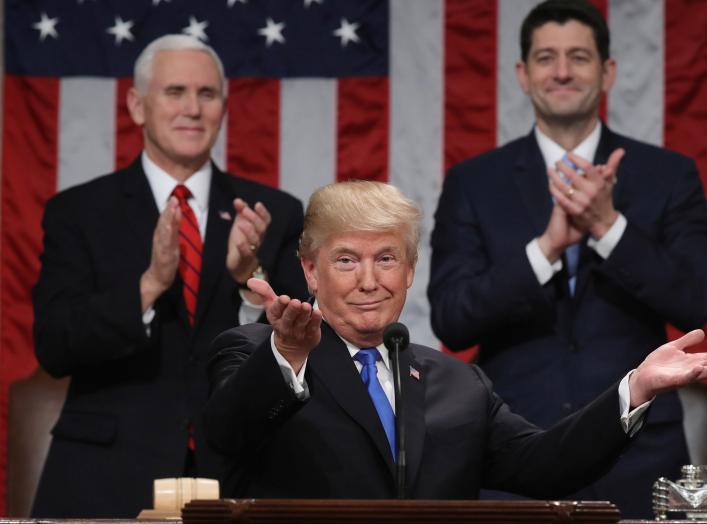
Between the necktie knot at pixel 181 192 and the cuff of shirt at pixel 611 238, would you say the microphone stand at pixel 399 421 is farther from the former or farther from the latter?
the necktie knot at pixel 181 192

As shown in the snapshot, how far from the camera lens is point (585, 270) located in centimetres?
410

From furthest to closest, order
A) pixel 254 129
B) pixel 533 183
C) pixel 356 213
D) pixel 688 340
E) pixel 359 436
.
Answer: pixel 254 129, pixel 533 183, pixel 356 213, pixel 359 436, pixel 688 340

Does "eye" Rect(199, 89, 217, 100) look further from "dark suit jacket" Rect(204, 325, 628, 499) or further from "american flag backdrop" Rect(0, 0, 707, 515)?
"dark suit jacket" Rect(204, 325, 628, 499)

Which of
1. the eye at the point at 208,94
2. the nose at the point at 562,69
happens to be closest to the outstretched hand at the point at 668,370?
the nose at the point at 562,69

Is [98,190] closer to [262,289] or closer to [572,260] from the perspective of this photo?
[572,260]

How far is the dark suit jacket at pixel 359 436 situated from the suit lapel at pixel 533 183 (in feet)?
4.19

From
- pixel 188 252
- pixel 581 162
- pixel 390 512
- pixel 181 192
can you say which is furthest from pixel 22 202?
pixel 390 512

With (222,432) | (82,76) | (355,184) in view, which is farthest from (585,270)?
(82,76)

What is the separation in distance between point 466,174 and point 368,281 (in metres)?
1.51

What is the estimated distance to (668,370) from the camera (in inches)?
105

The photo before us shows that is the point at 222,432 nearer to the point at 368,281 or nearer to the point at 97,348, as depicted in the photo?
the point at 368,281

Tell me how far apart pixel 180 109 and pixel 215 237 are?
430 millimetres

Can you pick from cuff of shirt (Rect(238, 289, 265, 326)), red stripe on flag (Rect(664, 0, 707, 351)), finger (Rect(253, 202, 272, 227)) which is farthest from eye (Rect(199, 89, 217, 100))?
red stripe on flag (Rect(664, 0, 707, 351))

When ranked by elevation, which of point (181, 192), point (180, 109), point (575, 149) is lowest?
point (181, 192)
